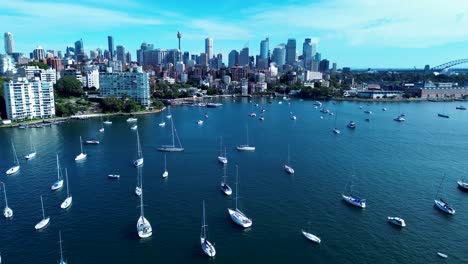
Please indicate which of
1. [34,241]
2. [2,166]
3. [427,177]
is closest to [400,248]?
[427,177]

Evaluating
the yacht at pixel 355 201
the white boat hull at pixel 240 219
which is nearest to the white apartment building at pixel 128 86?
the white boat hull at pixel 240 219

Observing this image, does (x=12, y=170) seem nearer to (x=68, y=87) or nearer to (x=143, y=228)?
(x=143, y=228)

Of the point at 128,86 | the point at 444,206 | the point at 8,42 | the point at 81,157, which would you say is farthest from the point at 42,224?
the point at 8,42

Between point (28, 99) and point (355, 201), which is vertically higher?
point (28, 99)

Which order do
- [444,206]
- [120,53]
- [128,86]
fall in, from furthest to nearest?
[120,53], [128,86], [444,206]

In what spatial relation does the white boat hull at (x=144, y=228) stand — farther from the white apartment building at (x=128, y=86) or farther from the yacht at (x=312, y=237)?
the white apartment building at (x=128, y=86)

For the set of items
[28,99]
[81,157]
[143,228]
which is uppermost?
[28,99]
